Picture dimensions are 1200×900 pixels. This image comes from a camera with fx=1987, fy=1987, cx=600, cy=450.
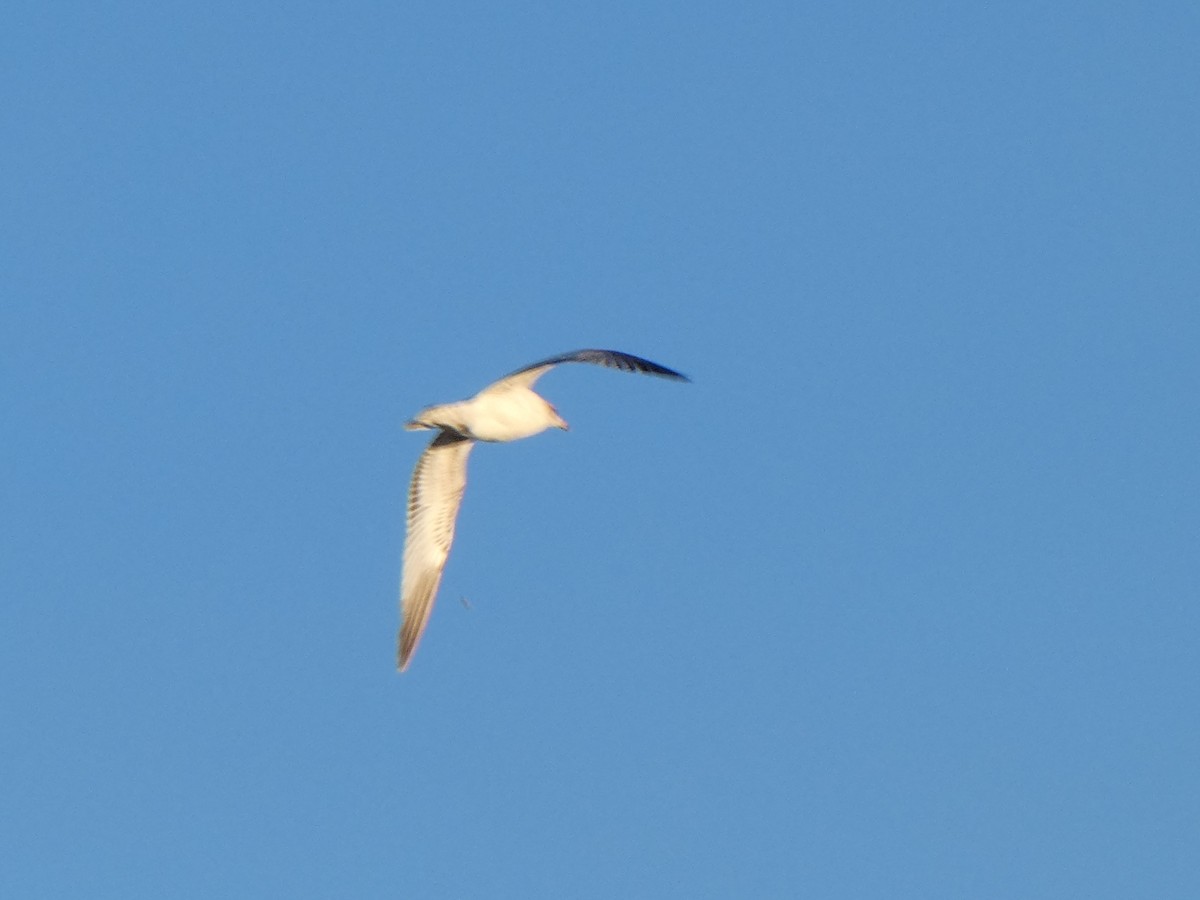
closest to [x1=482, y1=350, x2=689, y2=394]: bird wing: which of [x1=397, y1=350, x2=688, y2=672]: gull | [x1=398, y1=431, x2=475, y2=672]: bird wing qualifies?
[x1=397, y1=350, x2=688, y2=672]: gull

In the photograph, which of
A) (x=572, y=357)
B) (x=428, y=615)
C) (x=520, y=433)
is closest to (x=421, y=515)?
(x=428, y=615)

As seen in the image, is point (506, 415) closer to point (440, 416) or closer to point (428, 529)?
point (440, 416)

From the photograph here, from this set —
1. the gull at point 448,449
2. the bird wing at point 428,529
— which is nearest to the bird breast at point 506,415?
Result: the gull at point 448,449

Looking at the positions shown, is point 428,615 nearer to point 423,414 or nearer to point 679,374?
point 423,414

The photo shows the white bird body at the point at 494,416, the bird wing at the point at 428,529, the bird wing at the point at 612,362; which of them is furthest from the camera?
the bird wing at the point at 428,529

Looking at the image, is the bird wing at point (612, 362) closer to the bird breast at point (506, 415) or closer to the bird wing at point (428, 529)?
the bird breast at point (506, 415)

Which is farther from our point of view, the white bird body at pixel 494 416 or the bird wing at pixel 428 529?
the bird wing at pixel 428 529

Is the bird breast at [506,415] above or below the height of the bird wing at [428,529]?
above

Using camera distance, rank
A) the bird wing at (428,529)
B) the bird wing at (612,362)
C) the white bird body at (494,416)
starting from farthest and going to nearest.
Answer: the bird wing at (428,529)
the white bird body at (494,416)
the bird wing at (612,362)
